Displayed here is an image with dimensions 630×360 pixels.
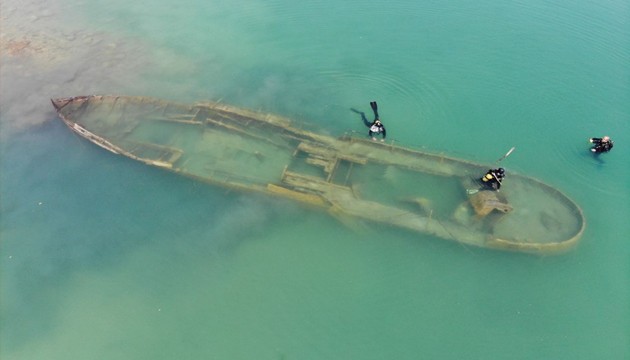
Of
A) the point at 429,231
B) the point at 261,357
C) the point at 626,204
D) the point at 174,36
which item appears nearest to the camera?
the point at 261,357

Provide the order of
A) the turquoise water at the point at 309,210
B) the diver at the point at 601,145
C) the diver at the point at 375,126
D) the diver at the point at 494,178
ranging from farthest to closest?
the diver at the point at 375,126, the diver at the point at 601,145, the diver at the point at 494,178, the turquoise water at the point at 309,210

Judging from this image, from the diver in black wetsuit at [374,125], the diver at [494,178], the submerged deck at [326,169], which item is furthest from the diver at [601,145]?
the diver in black wetsuit at [374,125]

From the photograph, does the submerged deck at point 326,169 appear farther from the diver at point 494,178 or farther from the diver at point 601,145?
the diver at point 601,145

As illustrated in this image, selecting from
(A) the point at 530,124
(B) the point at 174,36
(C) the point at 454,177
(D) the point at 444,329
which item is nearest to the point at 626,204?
(A) the point at 530,124

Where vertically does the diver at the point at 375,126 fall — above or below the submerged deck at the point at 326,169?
above

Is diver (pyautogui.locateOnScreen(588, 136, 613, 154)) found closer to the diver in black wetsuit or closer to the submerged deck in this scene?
the submerged deck

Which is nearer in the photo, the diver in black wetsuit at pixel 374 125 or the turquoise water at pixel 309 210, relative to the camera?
the turquoise water at pixel 309 210

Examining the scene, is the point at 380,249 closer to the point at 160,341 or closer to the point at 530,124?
the point at 160,341
